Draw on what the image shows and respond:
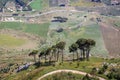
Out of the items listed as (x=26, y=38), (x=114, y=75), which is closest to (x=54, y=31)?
(x=26, y=38)

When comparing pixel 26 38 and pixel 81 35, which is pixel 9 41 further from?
pixel 81 35

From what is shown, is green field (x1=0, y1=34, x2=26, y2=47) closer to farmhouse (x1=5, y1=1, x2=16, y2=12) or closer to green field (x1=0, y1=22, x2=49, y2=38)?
green field (x1=0, y1=22, x2=49, y2=38)

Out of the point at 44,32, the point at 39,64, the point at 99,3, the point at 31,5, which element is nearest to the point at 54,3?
the point at 31,5

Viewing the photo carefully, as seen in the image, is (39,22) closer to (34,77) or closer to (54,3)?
(54,3)

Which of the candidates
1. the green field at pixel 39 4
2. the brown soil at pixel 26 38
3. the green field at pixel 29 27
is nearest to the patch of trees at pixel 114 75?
A: the brown soil at pixel 26 38

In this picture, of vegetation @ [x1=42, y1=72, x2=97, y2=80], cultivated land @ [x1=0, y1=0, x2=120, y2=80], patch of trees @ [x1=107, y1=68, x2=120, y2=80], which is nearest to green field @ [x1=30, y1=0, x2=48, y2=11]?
cultivated land @ [x1=0, y1=0, x2=120, y2=80]

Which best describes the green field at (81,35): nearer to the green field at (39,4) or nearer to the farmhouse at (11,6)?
the green field at (39,4)
